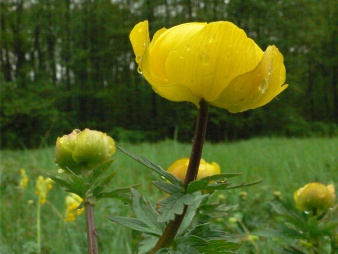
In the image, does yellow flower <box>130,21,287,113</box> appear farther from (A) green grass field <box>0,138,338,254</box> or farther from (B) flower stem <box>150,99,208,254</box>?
(A) green grass field <box>0,138,338,254</box>

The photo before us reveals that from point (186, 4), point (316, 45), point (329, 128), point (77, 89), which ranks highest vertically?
point (186, 4)

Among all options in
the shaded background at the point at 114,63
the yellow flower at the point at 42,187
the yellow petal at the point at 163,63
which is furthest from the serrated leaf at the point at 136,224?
the shaded background at the point at 114,63

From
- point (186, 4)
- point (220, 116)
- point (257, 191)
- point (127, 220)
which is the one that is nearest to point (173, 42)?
point (127, 220)

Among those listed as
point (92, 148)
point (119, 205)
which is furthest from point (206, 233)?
point (119, 205)

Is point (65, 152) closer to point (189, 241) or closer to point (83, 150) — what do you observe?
point (83, 150)

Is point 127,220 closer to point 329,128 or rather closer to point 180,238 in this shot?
point 180,238
